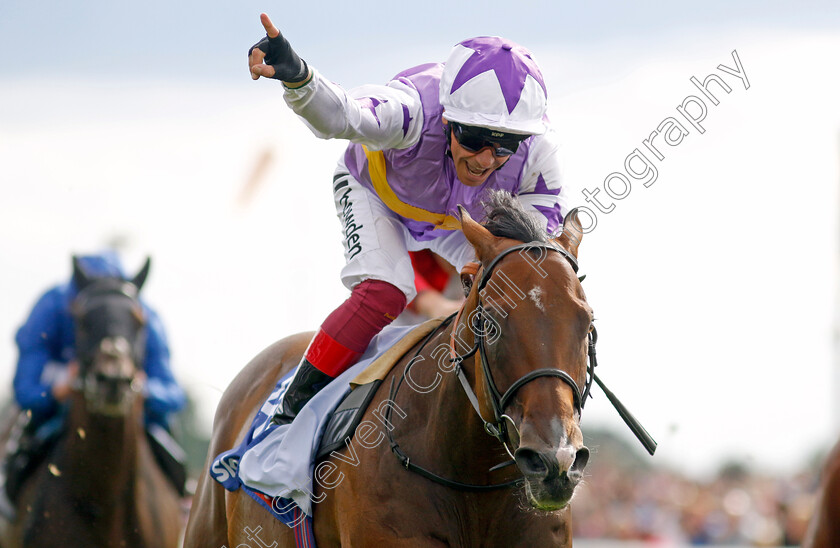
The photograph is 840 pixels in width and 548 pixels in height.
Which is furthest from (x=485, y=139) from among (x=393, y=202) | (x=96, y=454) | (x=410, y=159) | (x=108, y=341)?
(x=96, y=454)

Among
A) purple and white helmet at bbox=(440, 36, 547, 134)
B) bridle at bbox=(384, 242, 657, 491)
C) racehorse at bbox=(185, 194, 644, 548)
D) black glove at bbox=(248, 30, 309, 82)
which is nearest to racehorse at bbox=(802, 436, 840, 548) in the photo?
bridle at bbox=(384, 242, 657, 491)

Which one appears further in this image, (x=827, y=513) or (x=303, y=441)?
(x=827, y=513)

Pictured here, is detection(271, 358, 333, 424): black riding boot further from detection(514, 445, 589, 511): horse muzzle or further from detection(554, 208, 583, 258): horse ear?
detection(514, 445, 589, 511): horse muzzle

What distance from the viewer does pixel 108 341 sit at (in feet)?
21.6

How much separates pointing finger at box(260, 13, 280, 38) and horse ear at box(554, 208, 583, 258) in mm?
1306

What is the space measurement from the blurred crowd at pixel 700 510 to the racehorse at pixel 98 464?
6680 millimetres

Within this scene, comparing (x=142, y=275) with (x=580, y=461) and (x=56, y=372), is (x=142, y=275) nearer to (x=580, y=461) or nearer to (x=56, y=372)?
(x=56, y=372)

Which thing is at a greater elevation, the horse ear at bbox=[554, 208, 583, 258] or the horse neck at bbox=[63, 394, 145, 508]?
the horse ear at bbox=[554, 208, 583, 258]

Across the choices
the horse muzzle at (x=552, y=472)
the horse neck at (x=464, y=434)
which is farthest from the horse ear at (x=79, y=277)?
the horse muzzle at (x=552, y=472)

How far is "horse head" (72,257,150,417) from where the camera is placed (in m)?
6.53

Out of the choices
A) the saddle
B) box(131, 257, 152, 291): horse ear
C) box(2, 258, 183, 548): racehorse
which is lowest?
box(2, 258, 183, 548): racehorse

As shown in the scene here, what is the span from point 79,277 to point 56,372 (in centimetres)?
72

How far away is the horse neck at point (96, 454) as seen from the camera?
21.6ft

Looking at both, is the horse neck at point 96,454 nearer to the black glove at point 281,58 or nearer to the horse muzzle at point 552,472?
the black glove at point 281,58
